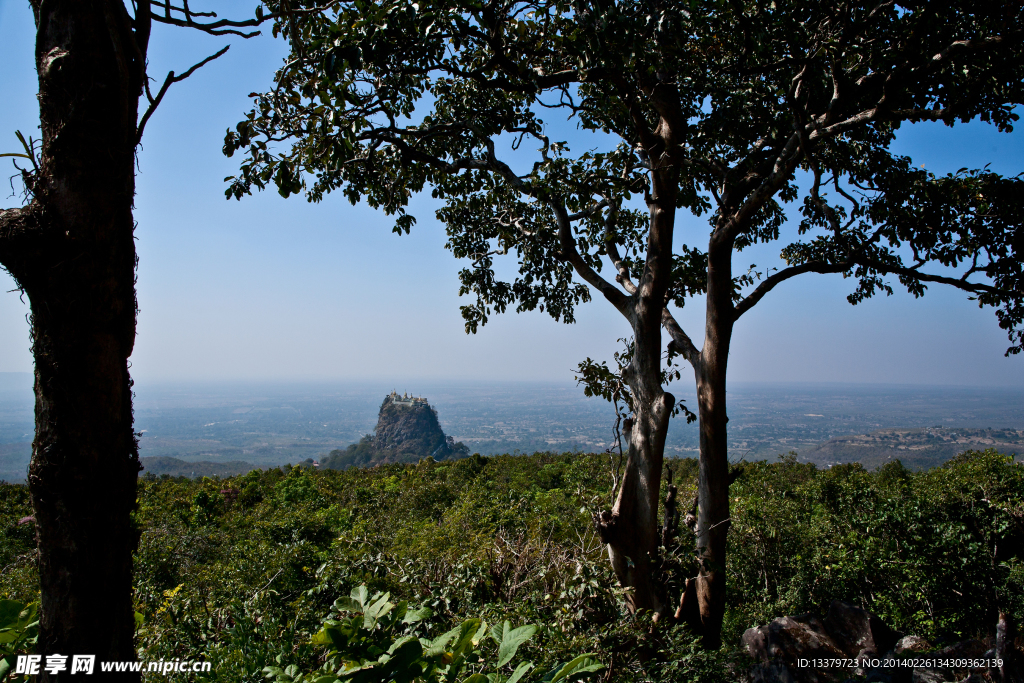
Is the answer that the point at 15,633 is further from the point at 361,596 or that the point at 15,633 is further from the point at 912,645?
the point at 912,645

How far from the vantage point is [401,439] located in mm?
27484

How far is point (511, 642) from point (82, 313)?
148cm

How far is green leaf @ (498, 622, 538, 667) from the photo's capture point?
119 cm

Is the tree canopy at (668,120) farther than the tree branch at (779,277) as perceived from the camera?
No

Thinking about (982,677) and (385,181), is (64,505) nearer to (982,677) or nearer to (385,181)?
(385,181)

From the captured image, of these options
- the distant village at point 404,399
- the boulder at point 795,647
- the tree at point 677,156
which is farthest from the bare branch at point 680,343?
the distant village at point 404,399

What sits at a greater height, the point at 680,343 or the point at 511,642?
the point at 680,343

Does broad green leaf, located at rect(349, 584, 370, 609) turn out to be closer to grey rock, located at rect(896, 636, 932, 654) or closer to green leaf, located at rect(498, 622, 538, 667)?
green leaf, located at rect(498, 622, 538, 667)

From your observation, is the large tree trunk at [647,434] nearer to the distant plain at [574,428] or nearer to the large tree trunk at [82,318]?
the distant plain at [574,428]

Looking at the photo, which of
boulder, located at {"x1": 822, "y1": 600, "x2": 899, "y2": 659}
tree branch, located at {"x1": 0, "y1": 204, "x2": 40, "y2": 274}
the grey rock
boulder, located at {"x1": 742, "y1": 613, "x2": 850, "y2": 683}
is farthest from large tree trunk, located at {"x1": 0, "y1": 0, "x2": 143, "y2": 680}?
the grey rock

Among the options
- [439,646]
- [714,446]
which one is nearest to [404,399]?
[714,446]

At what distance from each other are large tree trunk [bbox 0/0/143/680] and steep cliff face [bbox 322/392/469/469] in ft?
78.0

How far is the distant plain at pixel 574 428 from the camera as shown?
12.5 m

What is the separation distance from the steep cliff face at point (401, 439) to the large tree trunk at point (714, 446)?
21.3 m
